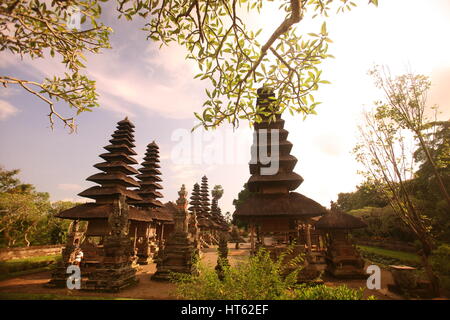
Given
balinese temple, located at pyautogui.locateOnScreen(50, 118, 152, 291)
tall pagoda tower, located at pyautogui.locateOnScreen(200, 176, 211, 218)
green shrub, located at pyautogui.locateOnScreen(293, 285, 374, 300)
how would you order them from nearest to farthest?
green shrub, located at pyautogui.locateOnScreen(293, 285, 374, 300) → balinese temple, located at pyautogui.locateOnScreen(50, 118, 152, 291) → tall pagoda tower, located at pyautogui.locateOnScreen(200, 176, 211, 218)

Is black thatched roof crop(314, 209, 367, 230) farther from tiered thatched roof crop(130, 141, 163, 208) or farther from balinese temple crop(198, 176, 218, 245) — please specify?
balinese temple crop(198, 176, 218, 245)

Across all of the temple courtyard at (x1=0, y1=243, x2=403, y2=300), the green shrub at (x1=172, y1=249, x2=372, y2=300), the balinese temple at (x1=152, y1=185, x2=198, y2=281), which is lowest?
the temple courtyard at (x1=0, y1=243, x2=403, y2=300)

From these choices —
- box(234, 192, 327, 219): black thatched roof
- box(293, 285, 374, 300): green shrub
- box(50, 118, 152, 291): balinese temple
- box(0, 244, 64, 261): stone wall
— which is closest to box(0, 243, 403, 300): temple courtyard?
box(50, 118, 152, 291): balinese temple

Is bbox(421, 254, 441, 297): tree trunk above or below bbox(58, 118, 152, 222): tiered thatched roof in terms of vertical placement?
below

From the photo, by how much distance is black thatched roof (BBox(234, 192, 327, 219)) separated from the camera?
1110cm

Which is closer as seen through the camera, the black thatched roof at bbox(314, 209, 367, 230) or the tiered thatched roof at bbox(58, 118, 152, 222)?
the black thatched roof at bbox(314, 209, 367, 230)

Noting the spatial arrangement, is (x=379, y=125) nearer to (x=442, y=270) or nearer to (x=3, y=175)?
(x=442, y=270)

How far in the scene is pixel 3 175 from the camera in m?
27.3

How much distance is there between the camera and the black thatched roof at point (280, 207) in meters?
11.1

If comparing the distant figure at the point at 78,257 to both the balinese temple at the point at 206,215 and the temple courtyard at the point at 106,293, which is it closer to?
the temple courtyard at the point at 106,293

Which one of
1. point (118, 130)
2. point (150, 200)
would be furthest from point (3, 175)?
point (150, 200)

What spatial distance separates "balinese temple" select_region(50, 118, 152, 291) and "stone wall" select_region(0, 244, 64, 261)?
467 centimetres
